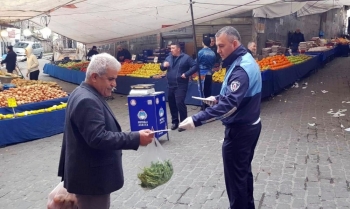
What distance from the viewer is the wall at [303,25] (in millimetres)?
17500

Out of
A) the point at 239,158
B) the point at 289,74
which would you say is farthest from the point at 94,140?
the point at 289,74

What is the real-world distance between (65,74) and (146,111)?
12.8m

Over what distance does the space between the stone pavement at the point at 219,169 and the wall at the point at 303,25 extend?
8.59 m

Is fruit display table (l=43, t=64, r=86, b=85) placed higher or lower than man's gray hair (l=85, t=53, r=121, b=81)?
lower

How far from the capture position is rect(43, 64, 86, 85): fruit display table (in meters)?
16.6

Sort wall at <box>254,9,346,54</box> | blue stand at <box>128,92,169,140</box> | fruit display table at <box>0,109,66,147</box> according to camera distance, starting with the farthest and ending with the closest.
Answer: wall at <box>254,9,346,54</box> → fruit display table at <box>0,109,66,147</box> → blue stand at <box>128,92,169,140</box>

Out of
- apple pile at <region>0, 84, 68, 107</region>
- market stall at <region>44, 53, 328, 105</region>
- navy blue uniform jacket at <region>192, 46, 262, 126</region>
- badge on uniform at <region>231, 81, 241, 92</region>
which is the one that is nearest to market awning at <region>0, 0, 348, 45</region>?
market stall at <region>44, 53, 328, 105</region>

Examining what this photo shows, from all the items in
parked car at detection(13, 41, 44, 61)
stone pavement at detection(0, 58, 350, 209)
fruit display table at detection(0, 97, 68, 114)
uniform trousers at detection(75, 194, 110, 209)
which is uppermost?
parked car at detection(13, 41, 44, 61)

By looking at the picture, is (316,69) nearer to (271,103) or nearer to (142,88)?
(271,103)

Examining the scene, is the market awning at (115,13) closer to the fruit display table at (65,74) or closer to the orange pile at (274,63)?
the orange pile at (274,63)

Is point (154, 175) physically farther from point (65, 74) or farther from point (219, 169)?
point (65, 74)

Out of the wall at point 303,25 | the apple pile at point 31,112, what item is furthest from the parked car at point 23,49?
the apple pile at point 31,112

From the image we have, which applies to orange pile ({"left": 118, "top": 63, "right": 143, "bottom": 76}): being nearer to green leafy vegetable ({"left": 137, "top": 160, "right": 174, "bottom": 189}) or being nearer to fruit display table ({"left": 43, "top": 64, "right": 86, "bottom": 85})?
fruit display table ({"left": 43, "top": 64, "right": 86, "bottom": 85})

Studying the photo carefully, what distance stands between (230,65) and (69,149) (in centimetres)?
175
